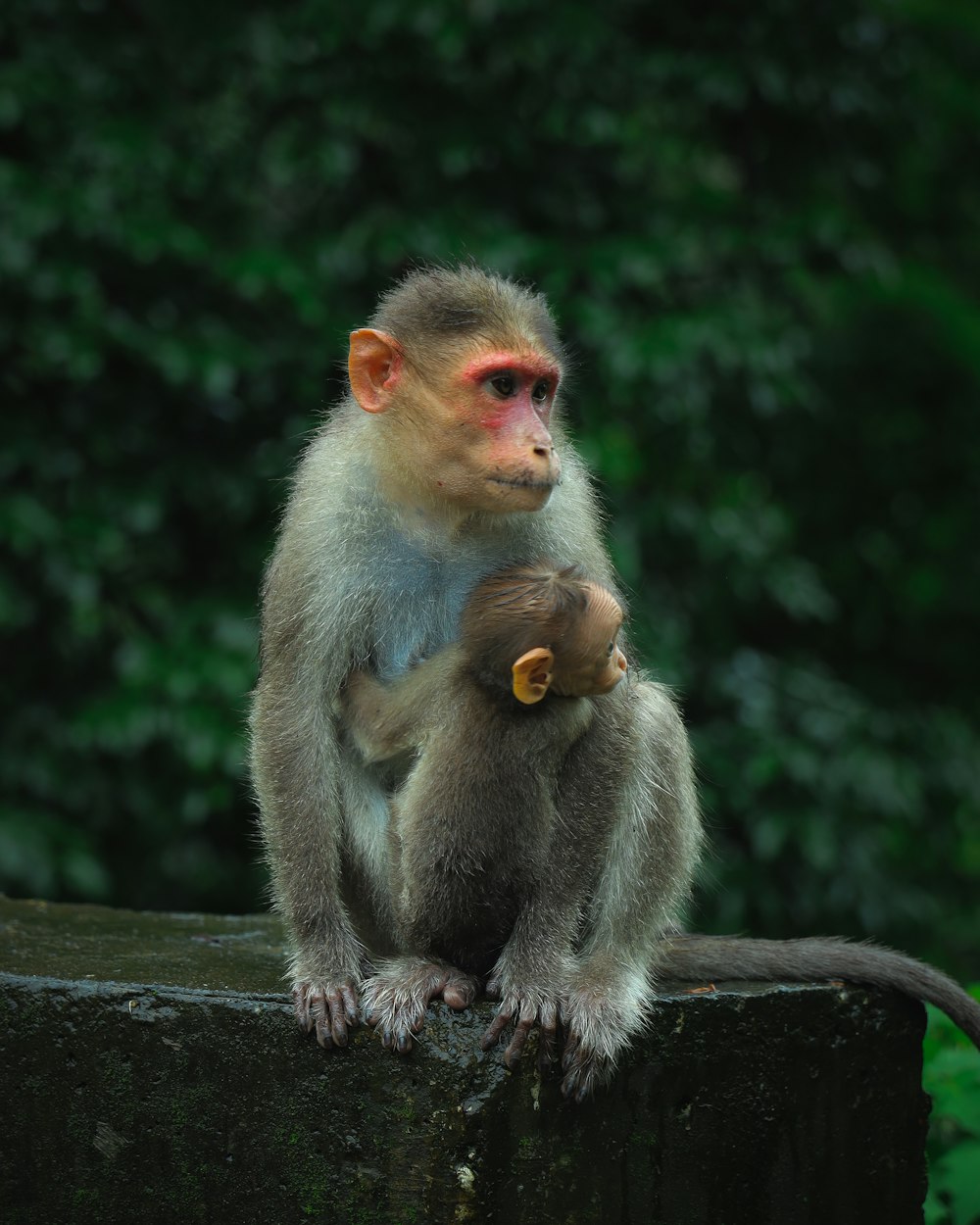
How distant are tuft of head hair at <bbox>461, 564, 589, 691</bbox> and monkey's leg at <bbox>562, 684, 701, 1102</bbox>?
1.33ft

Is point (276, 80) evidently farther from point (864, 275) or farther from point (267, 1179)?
point (267, 1179)

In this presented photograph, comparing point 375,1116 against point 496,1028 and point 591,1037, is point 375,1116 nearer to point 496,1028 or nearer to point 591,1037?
point 496,1028

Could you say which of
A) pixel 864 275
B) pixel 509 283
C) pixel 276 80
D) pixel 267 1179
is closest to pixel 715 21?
pixel 864 275

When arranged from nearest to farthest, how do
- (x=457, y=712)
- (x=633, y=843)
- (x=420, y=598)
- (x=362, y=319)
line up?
(x=457, y=712) < (x=633, y=843) < (x=420, y=598) < (x=362, y=319)

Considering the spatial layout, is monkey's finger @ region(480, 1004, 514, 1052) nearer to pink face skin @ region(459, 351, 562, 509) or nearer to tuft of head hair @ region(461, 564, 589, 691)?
tuft of head hair @ region(461, 564, 589, 691)

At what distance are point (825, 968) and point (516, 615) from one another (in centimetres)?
161

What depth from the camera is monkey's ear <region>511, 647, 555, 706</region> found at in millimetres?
4434

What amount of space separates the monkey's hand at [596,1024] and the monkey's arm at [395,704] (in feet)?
3.05

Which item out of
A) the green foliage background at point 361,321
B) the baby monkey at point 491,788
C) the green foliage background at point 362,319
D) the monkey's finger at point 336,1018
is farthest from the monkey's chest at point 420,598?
the green foliage background at point 361,321

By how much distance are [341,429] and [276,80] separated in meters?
3.96

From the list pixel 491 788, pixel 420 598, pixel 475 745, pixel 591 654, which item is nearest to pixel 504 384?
pixel 420 598

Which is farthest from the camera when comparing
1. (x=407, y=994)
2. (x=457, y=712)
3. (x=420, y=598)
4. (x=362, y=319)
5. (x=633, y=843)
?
(x=362, y=319)

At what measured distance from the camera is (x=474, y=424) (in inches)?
189

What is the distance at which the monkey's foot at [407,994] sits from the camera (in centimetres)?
438
